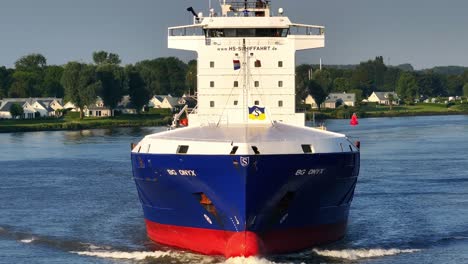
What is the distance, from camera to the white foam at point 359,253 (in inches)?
1558

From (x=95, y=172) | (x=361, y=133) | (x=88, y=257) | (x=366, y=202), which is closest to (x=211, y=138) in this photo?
(x=88, y=257)

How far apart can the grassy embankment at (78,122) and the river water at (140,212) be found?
51.3 m

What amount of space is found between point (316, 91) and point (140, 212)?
136 m

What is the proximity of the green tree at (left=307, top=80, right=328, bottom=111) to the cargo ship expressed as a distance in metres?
134

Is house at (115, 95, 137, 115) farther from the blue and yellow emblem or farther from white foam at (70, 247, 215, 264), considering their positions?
the blue and yellow emblem

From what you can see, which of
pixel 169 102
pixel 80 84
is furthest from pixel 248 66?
pixel 169 102

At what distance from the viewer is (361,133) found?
117 metres

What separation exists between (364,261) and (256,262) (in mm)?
4597

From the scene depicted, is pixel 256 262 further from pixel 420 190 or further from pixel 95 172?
pixel 95 172

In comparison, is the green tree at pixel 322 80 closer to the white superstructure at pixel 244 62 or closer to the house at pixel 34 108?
the house at pixel 34 108

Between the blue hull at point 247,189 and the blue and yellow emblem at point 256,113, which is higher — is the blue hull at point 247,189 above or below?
below

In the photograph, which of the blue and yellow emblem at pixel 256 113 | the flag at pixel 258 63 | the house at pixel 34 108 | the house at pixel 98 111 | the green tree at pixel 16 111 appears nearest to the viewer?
the blue and yellow emblem at pixel 256 113

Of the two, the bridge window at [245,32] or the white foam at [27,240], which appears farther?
the bridge window at [245,32]

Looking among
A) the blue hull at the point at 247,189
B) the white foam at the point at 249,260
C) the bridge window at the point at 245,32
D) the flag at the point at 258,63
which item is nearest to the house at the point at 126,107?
the bridge window at the point at 245,32
